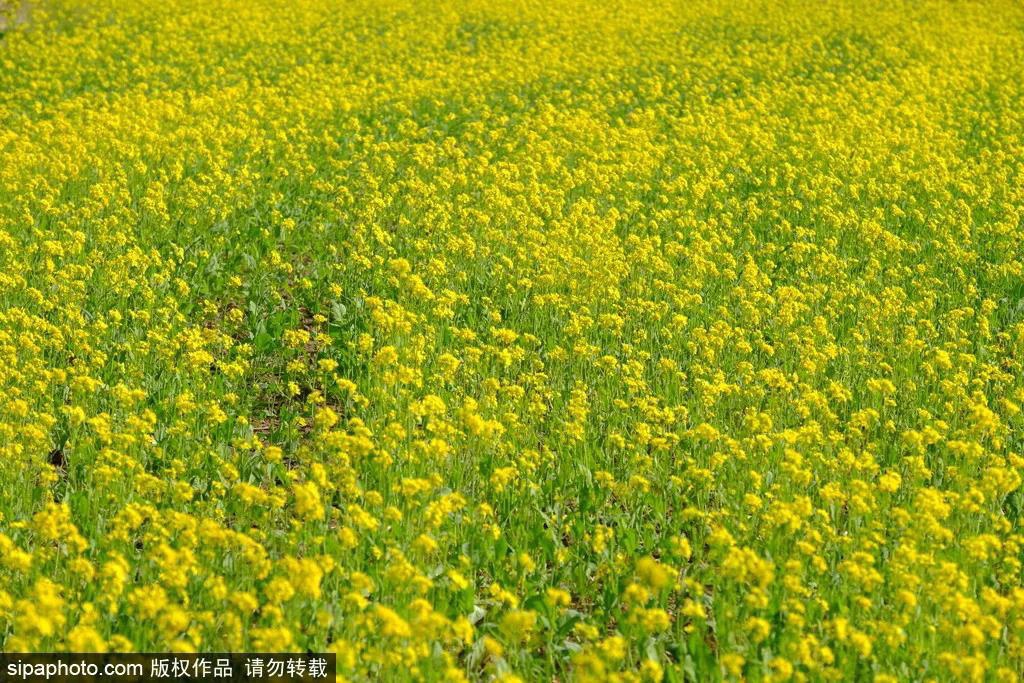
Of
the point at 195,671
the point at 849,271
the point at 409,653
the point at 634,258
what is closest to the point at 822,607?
the point at 409,653

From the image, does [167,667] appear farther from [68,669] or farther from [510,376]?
[510,376]

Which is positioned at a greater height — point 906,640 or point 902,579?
point 902,579

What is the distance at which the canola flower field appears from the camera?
567 cm

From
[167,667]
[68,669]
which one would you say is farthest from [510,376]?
[68,669]

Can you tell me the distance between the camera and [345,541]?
5.55m

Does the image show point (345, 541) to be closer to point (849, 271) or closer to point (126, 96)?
point (849, 271)

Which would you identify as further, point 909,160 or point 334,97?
point 334,97

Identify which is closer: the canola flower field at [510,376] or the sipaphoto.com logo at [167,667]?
the sipaphoto.com logo at [167,667]

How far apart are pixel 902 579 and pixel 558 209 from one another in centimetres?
685

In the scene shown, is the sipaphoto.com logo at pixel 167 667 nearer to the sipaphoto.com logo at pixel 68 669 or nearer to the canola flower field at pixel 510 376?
the sipaphoto.com logo at pixel 68 669

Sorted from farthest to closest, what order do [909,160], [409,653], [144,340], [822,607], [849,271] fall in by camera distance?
[909,160], [849,271], [144,340], [822,607], [409,653]

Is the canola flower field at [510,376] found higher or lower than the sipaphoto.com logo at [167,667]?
higher

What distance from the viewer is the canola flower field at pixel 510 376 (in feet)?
18.6

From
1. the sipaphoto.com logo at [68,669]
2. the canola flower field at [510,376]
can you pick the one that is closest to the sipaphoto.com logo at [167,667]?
the sipaphoto.com logo at [68,669]
